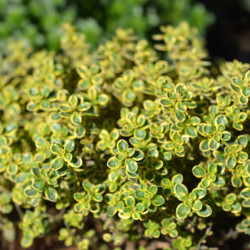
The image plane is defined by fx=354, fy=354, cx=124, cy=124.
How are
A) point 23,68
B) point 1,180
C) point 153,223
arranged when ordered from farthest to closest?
point 23,68
point 1,180
point 153,223

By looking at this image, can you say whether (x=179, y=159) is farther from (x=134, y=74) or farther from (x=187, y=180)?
(x=134, y=74)

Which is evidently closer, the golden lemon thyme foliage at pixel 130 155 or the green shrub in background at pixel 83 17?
the golden lemon thyme foliage at pixel 130 155

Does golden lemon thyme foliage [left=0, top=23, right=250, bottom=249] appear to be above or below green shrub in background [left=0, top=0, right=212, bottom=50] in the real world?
below

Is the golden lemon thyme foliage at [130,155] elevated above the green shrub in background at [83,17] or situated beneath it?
situated beneath

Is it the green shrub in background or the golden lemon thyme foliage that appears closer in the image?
the golden lemon thyme foliage

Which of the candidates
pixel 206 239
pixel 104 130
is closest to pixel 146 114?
pixel 104 130
